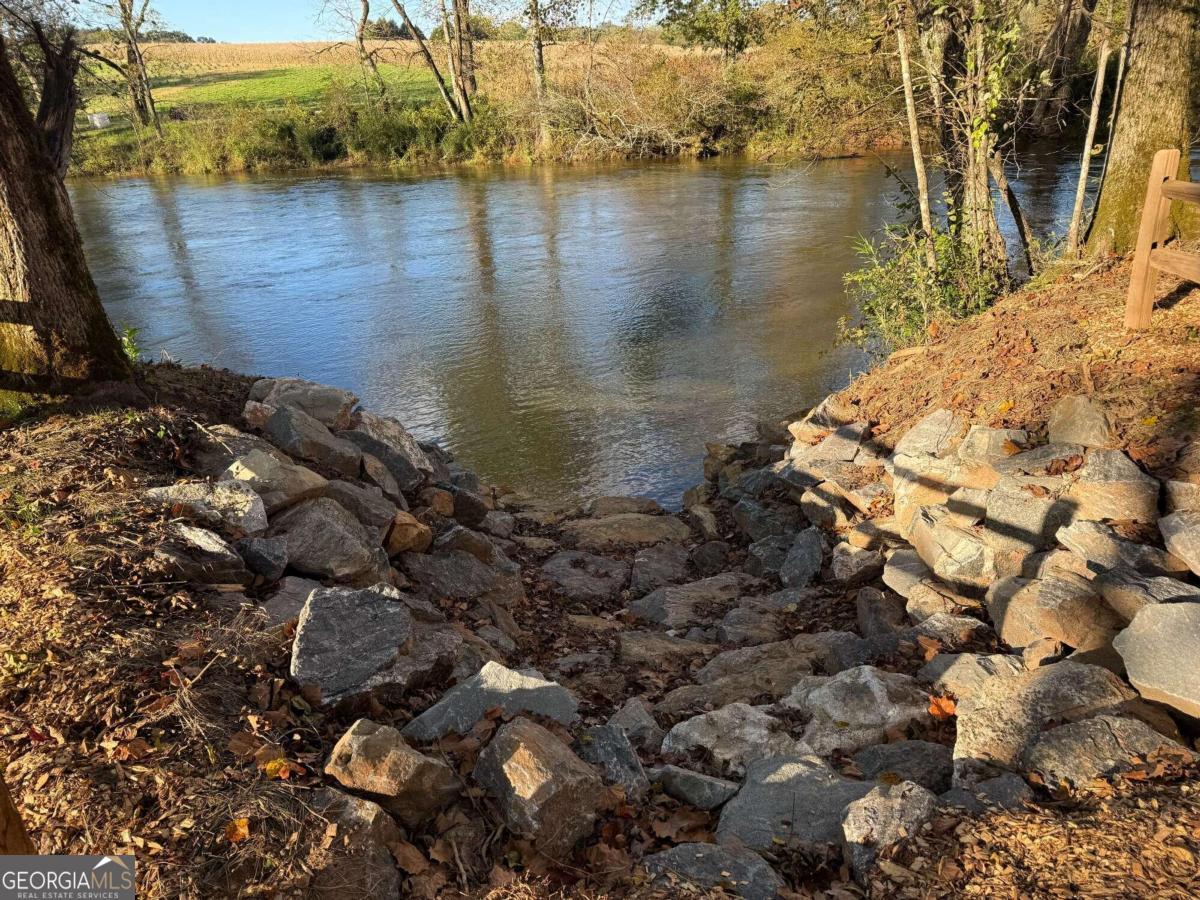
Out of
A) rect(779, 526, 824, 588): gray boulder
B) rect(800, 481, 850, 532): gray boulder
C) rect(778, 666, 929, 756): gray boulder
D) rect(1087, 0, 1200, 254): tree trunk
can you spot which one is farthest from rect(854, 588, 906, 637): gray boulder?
rect(1087, 0, 1200, 254): tree trunk

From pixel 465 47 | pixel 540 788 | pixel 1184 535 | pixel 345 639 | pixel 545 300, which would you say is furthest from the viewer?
pixel 465 47

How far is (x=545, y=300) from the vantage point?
14.1 metres

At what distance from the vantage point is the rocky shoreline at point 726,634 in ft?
9.45

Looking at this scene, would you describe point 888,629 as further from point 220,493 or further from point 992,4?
point 992,4

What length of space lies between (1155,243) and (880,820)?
433cm

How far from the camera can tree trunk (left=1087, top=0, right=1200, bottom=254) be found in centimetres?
669

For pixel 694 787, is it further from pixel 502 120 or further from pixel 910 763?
pixel 502 120

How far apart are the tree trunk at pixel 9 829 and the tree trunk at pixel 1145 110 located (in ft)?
25.3

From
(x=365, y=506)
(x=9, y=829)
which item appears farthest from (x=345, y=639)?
(x=365, y=506)

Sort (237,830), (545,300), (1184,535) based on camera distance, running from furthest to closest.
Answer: (545,300)
(1184,535)
(237,830)

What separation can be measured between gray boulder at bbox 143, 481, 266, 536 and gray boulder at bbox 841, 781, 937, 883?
317 centimetres

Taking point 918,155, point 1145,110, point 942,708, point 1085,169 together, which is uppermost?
point 1145,110

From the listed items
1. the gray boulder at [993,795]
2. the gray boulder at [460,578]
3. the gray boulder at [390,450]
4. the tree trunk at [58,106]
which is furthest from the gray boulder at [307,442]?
the gray boulder at [993,795]

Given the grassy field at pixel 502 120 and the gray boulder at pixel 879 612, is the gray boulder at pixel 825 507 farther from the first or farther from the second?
the grassy field at pixel 502 120
